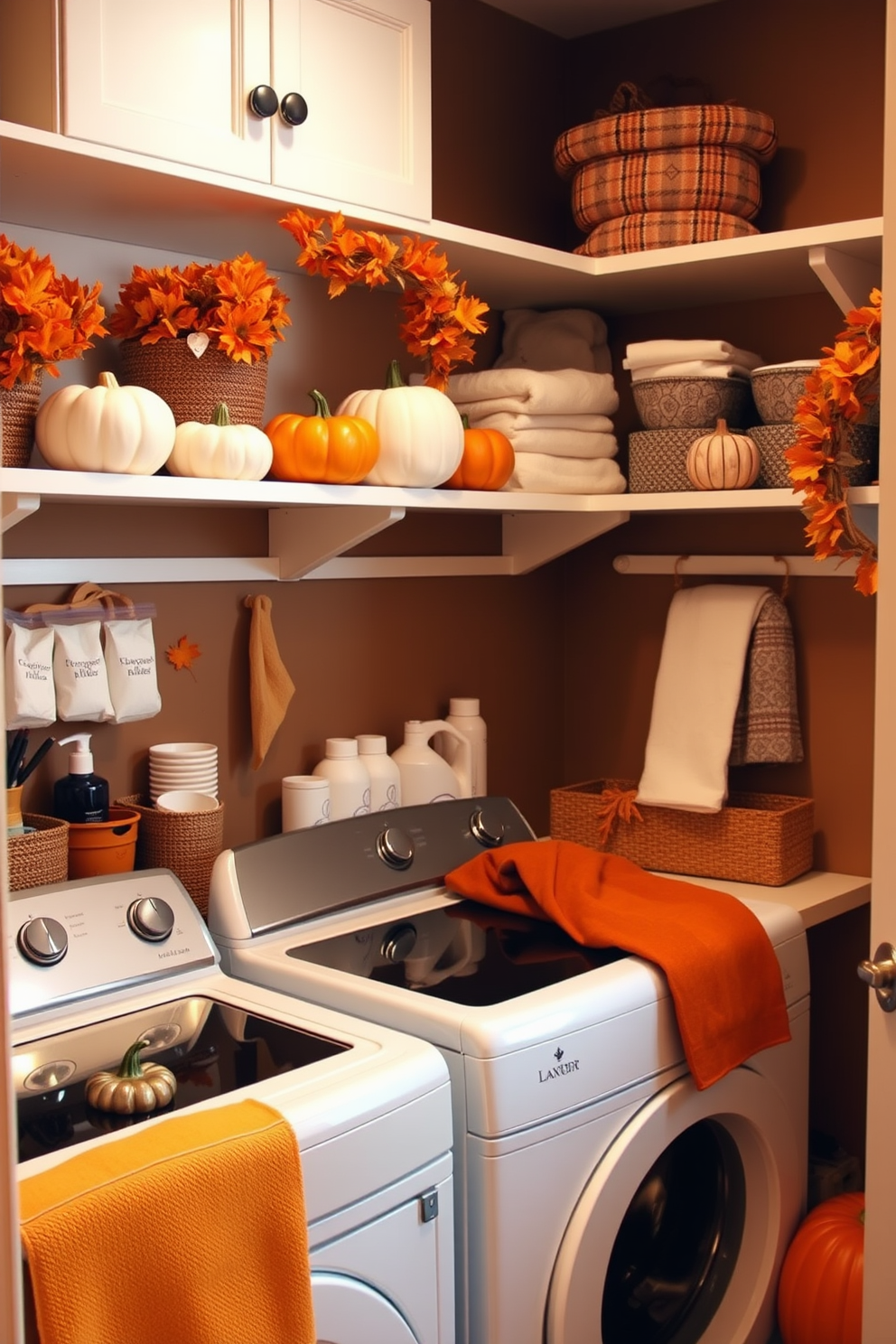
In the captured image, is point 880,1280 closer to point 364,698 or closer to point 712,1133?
point 712,1133

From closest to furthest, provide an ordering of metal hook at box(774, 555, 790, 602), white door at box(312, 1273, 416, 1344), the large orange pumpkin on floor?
white door at box(312, 1273, 416, 1344), the large orange pumpkin on floor, metal hook at box(774, 555, 790, 602)

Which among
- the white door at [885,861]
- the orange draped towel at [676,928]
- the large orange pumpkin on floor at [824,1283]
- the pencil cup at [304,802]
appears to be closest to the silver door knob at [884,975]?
the white door at [885,861]

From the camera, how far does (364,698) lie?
2.56 meters

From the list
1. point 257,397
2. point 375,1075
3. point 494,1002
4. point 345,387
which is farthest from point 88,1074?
point 345,387

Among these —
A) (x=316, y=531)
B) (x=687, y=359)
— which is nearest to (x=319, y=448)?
(x=316, y=531)

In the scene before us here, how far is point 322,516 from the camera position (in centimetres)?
224

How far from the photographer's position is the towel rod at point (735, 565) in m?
2.55

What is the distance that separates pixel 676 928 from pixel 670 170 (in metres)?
1.30

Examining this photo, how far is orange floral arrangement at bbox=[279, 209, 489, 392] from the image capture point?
198 cm

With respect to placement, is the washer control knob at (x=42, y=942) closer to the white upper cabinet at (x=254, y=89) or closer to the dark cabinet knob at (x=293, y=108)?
the white upper cabinet at (x=254, y=89)

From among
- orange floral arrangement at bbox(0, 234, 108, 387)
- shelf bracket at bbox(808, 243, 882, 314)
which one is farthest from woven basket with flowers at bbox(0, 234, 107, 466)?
shelf bracket at bbox(808, 243, 882, 314)

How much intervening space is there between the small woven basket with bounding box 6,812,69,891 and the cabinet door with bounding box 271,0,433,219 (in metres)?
0.95

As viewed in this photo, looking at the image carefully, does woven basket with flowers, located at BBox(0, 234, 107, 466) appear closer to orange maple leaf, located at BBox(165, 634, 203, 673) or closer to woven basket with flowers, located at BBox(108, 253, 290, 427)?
woven basket with flowers, located at BBox(108, 253, 290, 427)

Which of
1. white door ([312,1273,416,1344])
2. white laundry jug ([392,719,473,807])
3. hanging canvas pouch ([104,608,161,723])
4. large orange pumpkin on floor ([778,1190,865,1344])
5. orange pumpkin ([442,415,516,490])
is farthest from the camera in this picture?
white laundry jug ([392,719,473,807])
